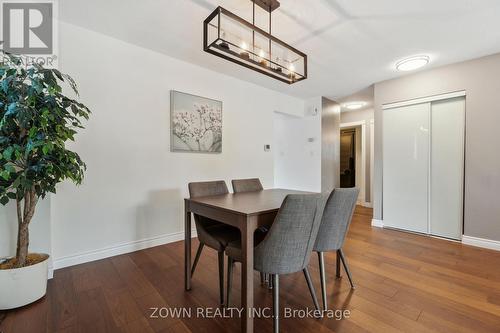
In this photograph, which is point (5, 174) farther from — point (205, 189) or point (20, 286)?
point (205, 189)

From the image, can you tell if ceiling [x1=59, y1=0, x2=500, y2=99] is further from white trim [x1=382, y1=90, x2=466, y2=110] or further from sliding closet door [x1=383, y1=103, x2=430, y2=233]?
sliding closet door [x1=383, y1=103, x2=430, y2=233]

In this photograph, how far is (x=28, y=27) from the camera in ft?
6.47

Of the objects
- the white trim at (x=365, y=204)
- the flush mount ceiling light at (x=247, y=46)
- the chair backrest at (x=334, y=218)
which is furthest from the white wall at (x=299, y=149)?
the chair backrest at (x=334, y=218)

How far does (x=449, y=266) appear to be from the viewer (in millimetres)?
2314

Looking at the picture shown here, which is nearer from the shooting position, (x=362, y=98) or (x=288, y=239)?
(x=288, y=239)

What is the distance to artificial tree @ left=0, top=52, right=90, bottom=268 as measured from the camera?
1429mm

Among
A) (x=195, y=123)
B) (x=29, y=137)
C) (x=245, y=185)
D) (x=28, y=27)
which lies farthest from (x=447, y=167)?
(x=28, y=27)

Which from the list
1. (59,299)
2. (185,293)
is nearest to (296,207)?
(185,293)

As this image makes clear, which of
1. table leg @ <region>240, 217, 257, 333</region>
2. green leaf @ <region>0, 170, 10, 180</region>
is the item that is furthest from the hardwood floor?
green leaf @ <region>0, 170, 10, 180</region>

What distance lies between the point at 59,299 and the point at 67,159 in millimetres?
1091

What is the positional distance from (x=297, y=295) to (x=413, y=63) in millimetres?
3225

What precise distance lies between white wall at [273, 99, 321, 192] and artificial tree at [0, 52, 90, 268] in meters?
3.35

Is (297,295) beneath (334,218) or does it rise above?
beneath

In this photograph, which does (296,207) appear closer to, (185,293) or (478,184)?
(185,293)
